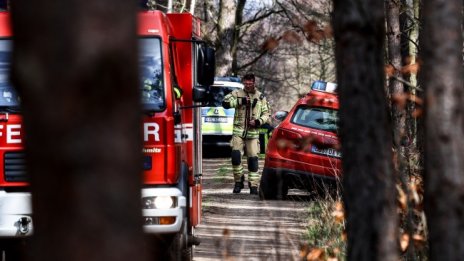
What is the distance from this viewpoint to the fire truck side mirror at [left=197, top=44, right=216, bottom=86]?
1071 centimetres

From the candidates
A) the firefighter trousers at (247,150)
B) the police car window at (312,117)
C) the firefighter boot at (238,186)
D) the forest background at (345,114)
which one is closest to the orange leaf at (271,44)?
the forest background at (345,114)

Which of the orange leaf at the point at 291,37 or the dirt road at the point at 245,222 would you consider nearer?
the orange leaf at the point at 291,37

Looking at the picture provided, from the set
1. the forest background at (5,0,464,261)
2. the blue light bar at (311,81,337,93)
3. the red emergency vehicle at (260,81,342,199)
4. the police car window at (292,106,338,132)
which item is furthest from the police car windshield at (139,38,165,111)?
the police car window at (292,106,338,132)

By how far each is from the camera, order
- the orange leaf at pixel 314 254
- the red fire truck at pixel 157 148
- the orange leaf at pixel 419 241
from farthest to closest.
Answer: the red fire truck at pixel 157 148
the orange leaf at pixel 314 254
the orange leaf at pixel 419 241

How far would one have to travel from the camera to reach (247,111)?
1820cm

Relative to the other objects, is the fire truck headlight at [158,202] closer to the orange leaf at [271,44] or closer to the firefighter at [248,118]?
the orange leaf at [271,44]

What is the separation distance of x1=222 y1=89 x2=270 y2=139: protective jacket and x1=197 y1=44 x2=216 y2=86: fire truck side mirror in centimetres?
709

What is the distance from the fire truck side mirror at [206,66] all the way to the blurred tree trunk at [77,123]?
853 centimetres

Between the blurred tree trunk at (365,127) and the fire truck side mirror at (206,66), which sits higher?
the fire truck side mirror at (206,66)

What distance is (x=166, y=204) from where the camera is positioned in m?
9.94

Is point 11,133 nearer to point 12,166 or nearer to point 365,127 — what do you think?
point 12,166

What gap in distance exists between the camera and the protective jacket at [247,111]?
59.3 ft

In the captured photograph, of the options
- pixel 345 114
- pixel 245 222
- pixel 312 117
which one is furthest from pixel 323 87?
pixel 345 114

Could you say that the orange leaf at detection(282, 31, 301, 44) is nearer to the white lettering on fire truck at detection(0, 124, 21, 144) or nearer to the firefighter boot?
the white lettering on fire truck at detection(0, 124, 21, 144)
